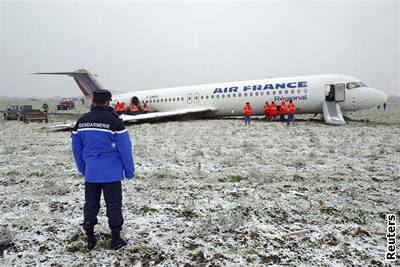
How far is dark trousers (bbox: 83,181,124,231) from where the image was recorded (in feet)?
10.7

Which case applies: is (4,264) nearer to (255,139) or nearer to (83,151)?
(83,151)

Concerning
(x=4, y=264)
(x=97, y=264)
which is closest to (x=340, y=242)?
(x=97, y=264)

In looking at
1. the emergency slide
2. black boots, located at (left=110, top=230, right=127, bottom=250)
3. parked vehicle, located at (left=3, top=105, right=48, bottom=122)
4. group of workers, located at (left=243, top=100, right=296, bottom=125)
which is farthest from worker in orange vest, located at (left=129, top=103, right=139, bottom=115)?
black boots, located at (left=110, top=230, right=127, bottom=250)

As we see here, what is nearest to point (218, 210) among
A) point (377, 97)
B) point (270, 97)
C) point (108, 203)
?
point (108, 203)

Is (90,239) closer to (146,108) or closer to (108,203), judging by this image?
(108,203)

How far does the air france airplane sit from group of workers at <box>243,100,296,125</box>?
0.61 metres

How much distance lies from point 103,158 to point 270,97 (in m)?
15.9

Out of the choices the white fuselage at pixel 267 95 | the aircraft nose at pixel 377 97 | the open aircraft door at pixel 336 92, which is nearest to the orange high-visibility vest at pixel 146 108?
the white fuselage at pixel 267 95

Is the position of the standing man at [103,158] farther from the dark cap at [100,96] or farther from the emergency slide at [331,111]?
the emergency slide at [331,111]

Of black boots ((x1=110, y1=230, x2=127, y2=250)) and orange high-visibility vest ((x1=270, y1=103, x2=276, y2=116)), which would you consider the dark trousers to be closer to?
black boots ((x1=110, y1=230, x2=127, y2=250))

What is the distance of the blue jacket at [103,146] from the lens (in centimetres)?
318

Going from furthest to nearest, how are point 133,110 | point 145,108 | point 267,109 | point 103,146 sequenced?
point 145,108 < point 133,110 < point 267,109 < point 103,146

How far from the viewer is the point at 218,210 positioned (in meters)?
4.41

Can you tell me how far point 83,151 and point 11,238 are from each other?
5.14ft
